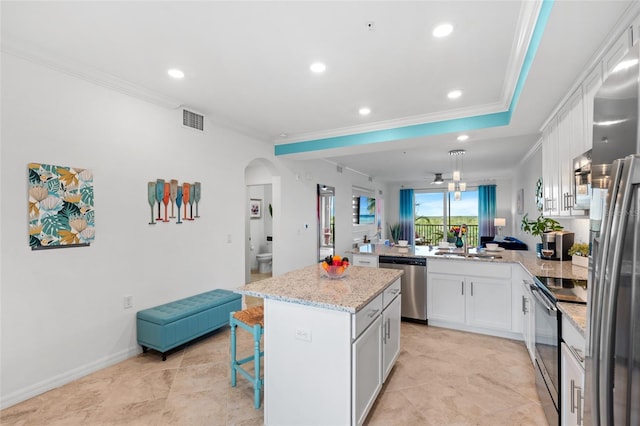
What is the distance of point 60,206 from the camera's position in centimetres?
248

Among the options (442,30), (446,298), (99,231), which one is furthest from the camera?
(446,298)

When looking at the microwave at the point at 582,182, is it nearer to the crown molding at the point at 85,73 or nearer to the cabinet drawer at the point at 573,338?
the cabinet drawer at the point at 573,338

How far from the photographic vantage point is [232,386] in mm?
2443

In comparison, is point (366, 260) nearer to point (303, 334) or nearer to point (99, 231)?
point (303, 334)

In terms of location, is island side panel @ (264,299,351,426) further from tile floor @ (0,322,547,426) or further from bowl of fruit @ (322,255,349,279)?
bowl of fruit @ (322,255,349,279)

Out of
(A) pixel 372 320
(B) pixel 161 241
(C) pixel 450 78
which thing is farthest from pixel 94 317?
(C) pixel 450 78

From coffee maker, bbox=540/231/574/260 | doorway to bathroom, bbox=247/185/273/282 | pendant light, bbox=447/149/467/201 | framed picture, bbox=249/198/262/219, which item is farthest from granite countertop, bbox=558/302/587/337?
framed picture, bbox=249/198/262/219

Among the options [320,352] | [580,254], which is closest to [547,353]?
[580,254]

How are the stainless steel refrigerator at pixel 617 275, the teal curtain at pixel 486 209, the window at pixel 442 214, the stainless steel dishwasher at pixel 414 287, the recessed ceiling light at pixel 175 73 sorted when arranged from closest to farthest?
the stainless steel refrigerator at pixel 617 275, the recessed ceiling light at pixel 175 73, the stainless steel dishwasher at pixel 414 287, the teal curtain at pixel 486 209, the window at pixel 442 214

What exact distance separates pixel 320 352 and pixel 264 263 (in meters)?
5.42

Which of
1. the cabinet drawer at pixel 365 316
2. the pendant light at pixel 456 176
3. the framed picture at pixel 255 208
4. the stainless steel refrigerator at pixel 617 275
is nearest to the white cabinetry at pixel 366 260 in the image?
the cabinet drawer at pixel 365 316

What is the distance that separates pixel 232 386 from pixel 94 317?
4.64ft

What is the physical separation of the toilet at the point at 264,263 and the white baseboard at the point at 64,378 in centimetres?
A: 401

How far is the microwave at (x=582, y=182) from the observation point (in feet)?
6.30
